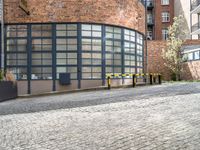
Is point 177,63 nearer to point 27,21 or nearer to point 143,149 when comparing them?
point 27,21

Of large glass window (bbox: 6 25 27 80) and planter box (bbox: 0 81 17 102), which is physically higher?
large glass window (bbox: 6 25 27 80)

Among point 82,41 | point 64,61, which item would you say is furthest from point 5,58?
point 82,41

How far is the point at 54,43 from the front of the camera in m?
17.8

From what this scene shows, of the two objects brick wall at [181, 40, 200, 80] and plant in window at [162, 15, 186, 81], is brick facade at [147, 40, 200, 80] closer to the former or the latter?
brick wall at [181, 40, 200, 80]

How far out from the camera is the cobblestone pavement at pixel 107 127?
203 inches

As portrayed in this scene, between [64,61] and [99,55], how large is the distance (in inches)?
96.2

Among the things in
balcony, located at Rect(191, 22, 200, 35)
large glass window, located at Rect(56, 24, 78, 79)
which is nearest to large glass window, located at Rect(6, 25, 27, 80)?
large glass window, located at Rect(56, 24, 78, 79)

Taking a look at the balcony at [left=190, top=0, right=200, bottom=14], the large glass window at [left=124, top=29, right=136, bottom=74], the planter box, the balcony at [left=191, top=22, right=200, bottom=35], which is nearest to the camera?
the planter box

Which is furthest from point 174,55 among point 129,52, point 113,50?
point 113,50

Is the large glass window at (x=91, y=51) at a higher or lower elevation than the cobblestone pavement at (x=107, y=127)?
higher

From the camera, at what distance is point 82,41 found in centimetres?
1781

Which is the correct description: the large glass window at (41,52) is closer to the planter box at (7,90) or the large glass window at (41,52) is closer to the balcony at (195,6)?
the planter box at (7,90)

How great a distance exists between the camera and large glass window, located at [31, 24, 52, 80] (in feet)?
58.5

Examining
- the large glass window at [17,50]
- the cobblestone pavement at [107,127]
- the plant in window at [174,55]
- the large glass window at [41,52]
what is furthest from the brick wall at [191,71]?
the cobblestone pavement at [107,127]
